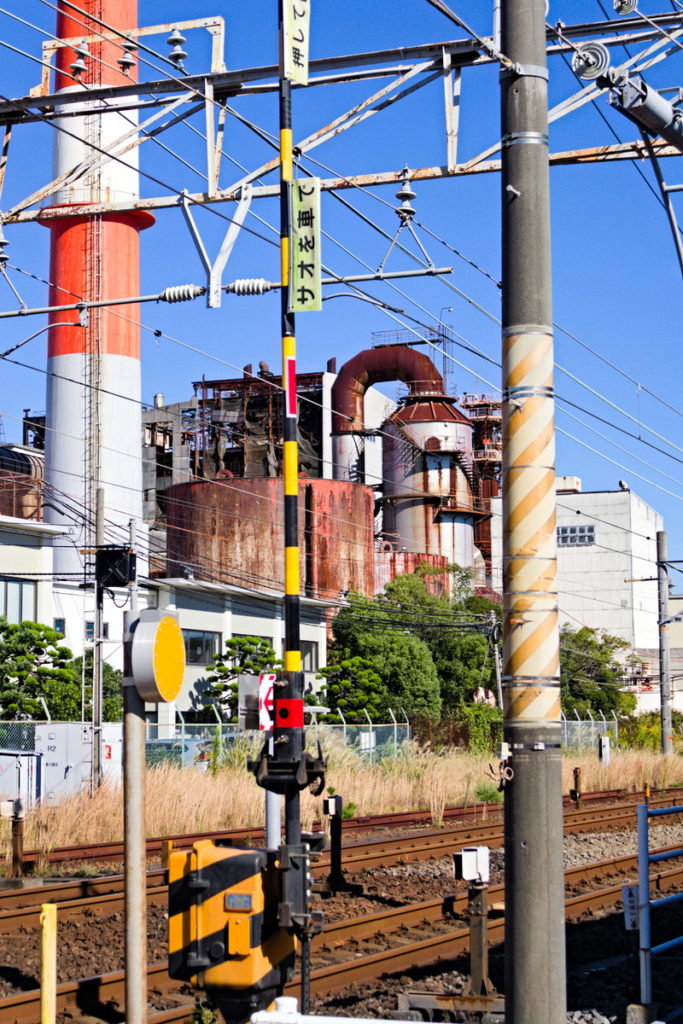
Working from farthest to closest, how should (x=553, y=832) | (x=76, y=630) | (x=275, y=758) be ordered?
1. (x=76, y=630)
2. (x=275, y=758)
3. (x=553, y=832)

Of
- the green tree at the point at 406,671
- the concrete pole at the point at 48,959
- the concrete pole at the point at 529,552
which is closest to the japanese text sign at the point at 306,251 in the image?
the concrete pole at the point at 529,552

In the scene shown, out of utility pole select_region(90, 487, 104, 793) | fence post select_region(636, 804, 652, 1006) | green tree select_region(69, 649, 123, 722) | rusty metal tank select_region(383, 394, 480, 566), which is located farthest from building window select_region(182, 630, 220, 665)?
fence post select_region(636, 804, 652, 1006)

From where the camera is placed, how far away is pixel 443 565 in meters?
68.3

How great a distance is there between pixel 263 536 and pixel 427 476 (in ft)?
46.4

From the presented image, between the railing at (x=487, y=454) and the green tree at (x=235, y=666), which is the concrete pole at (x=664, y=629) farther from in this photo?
the railing at (x=487, y=454)

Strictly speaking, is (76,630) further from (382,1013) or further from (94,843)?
(382,1013)

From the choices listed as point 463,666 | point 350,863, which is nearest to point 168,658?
point 350,863

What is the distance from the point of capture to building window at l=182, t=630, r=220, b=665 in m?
53.2

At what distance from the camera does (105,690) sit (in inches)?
1710

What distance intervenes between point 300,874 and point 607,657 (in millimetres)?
64309

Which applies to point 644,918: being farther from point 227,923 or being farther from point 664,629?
point 664,629

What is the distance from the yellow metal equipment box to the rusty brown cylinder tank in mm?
50561

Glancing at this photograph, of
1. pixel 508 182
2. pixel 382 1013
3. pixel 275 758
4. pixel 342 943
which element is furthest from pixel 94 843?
pixel 508 182

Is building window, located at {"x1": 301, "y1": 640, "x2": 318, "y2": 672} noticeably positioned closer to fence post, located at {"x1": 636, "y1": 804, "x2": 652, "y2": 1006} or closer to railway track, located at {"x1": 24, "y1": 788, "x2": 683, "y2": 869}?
railway track, located at {"x1": 24, "y1": 788, "x2": 683, "y2": 869}
